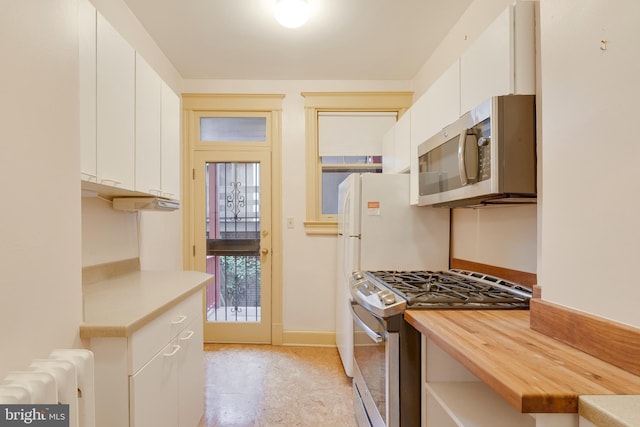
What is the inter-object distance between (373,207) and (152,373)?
1.61 meters

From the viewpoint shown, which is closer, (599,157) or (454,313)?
(599,157)

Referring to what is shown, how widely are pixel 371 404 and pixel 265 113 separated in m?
2.67

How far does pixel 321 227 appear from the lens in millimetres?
3188

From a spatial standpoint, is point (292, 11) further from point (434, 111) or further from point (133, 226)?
point (133, 226)

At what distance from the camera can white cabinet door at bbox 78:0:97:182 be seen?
1220 millimetres

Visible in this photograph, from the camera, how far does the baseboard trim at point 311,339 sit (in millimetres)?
3170

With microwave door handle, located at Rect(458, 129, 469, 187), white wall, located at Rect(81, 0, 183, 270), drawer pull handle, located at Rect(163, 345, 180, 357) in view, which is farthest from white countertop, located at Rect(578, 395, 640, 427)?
white wall, located at Rect(81, 0, 183, 270)

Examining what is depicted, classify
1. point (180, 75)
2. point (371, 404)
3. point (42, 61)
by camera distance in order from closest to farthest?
point (42, 61) → point (371, 404) → point (180, 75)

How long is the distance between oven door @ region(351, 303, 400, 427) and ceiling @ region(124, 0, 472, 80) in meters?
1.98

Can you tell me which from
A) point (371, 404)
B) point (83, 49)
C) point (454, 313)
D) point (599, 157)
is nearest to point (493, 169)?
point (599, 157)

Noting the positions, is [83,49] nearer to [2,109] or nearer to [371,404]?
[2,109]

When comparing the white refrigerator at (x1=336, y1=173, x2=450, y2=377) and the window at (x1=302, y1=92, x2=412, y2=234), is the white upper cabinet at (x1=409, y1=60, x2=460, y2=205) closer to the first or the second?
the white refrigerator at (x1=336, y1=173, x2=450, y2=377)

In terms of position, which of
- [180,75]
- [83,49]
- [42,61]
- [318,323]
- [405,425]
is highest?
[180,75]

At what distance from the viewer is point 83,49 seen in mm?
1245
